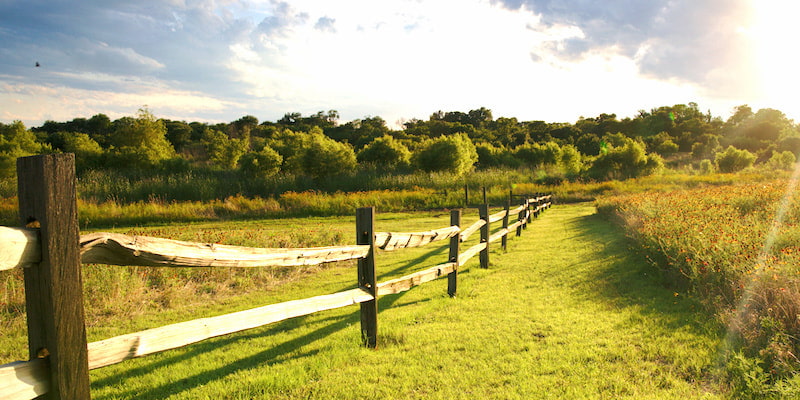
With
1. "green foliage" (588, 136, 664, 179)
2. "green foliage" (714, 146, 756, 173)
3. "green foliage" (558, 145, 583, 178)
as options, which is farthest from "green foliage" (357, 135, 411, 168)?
"green foliage" (714, 146, 756, 173)

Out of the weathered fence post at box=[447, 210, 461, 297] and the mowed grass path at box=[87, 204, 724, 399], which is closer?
the mowed grass path at box=[87, 204, 724, 399]

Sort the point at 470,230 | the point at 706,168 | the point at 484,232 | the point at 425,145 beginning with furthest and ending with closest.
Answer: the point at 706,168, the point at 425,145, the point at 484,232, the point at 470,230

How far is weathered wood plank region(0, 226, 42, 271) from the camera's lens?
190 centimetres

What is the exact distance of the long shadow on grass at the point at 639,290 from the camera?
199 inches

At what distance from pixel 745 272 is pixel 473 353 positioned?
129 inches

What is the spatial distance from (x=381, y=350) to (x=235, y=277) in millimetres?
4560

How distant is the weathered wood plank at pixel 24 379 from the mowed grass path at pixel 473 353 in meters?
1.66

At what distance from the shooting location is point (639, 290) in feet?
21.3

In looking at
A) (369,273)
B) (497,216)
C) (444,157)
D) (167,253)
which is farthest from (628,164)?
(167,253)

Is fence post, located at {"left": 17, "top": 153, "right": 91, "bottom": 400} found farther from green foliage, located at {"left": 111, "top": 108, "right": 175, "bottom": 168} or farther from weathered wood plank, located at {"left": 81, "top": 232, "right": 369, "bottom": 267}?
green foliage, located at {"left": 111, "top": 108, "right": 175, "bottom": 168}

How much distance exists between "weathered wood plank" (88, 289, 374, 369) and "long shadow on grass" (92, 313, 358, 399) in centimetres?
87

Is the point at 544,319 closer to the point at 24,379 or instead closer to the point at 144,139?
the point at 24,379

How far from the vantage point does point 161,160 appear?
124 feet

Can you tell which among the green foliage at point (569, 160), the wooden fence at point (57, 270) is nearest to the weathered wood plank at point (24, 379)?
the wooden fence at point (57, 270)
